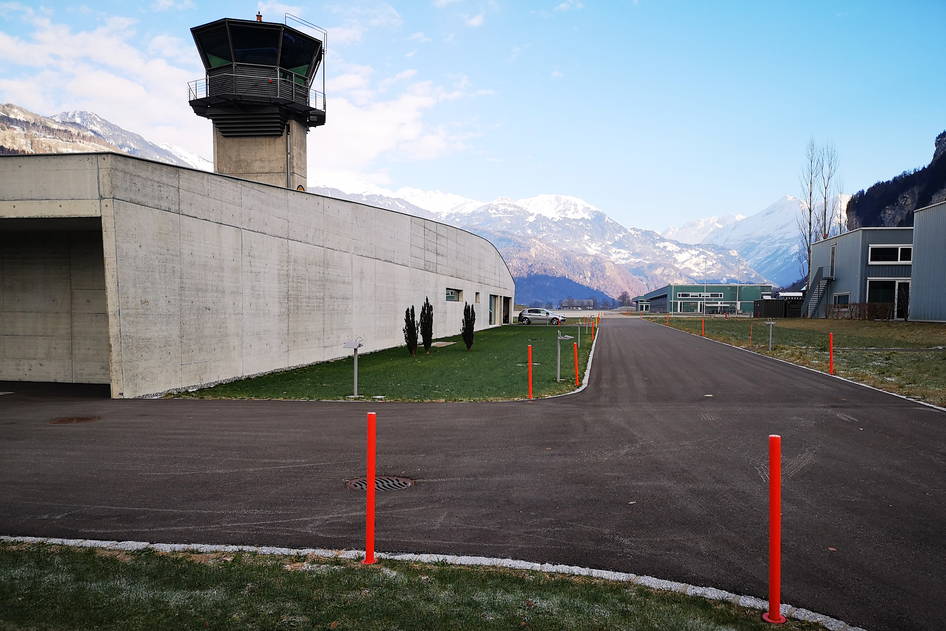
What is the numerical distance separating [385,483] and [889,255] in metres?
57.3

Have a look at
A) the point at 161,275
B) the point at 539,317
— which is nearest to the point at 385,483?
the point at 161,275

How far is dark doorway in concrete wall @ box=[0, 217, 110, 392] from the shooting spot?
637 inches

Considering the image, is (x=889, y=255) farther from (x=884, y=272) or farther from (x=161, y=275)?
(x=161, y=275)

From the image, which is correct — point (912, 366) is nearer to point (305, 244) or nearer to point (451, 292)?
point (305, 244)

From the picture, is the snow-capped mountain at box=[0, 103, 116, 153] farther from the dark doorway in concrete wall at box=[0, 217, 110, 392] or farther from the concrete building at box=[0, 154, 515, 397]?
the concrete building at box=[0, 154, 515, 397]

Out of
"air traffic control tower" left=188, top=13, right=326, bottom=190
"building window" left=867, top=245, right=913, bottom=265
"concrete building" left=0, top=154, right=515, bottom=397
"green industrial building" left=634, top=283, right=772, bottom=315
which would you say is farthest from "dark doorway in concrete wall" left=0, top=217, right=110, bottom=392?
"green industrial building" left=634, top=283, right=772, bottom=315

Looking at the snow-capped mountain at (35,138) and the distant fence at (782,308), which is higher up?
the snow-capped mountain at (35,138)

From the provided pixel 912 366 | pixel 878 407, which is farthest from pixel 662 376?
pixel 912 366

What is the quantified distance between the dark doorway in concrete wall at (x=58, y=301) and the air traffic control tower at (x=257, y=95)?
12814 mm

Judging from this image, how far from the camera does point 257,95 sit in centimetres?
2681

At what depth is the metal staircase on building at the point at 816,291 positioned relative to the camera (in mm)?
55406

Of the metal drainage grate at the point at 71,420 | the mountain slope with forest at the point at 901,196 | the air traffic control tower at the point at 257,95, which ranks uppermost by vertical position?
the mountain slope with forest at the point at 901,196

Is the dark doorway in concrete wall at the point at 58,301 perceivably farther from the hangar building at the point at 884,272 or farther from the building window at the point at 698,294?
the building window at the point at 698,294

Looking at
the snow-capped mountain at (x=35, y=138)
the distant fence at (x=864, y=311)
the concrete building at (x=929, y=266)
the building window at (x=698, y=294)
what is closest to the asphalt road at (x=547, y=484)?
the concrete building at (x=929, y=266)
